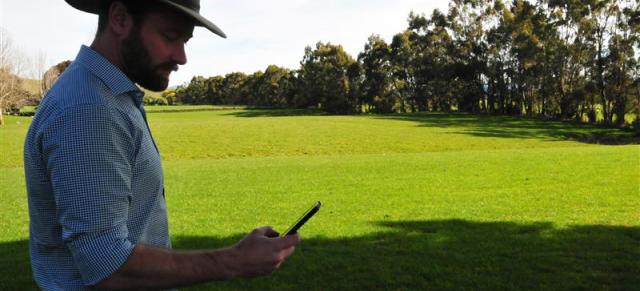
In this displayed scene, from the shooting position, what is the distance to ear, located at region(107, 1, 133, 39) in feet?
6.21

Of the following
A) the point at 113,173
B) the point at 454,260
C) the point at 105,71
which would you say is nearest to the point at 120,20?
the point at 105,71

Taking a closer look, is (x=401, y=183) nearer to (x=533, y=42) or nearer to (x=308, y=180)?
(x=308, y=180)

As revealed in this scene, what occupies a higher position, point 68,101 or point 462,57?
point 462,57

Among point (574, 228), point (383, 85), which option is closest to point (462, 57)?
→ point (383, 85)

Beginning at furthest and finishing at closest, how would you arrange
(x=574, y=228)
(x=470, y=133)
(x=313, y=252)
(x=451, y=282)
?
(x=470, y=133)
(x=574, y=228)
(x=313, y=252)
(x=451, y=282)

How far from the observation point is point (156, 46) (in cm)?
197

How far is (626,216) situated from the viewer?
11938 millimetres

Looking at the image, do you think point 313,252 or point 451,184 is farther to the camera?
point 451,184

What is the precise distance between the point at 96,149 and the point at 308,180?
1756cm

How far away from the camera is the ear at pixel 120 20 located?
189 cm

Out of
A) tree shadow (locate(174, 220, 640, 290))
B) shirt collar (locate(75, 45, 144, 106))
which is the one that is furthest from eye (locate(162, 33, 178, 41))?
tree shadow (locate(174, 220, 640, 290))

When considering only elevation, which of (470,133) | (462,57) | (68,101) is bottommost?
(470,133)

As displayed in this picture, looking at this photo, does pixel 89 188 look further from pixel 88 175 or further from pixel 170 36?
pixel 170 36

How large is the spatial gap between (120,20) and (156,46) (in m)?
0.15
